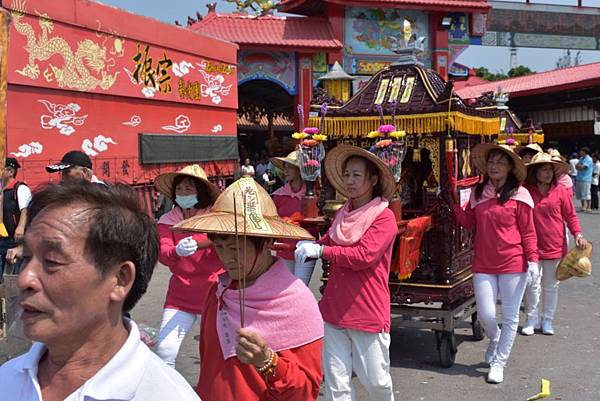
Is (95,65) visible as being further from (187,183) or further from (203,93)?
(187,183)

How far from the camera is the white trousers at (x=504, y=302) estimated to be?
5211 millimetres

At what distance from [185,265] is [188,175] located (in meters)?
0.58

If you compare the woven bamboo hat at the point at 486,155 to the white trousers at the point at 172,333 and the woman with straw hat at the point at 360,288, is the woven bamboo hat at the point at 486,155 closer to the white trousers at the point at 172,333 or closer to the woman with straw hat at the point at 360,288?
the woman with straw hat at the point at 360,288

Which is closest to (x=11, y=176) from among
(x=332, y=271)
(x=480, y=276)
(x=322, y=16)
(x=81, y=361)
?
(x=332, y=271)

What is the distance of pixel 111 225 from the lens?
61.0 inches

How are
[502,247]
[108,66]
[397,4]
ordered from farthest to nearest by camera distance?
[397,4] < [108,66] < [502,247]

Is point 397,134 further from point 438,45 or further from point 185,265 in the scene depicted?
point 438,45

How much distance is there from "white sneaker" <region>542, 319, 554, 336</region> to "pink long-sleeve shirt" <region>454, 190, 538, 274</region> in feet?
5.34

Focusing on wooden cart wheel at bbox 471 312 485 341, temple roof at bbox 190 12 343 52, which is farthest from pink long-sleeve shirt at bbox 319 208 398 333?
temple roof at bbox 190 12 343 52

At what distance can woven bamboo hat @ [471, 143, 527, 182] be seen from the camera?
5.36 metres

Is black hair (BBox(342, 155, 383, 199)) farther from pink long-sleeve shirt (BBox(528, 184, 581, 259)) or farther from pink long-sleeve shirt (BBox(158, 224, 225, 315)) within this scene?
pink long-sleeve shirt (BBox(528, 184, 581, 259))

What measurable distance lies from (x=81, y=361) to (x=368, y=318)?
100 inches

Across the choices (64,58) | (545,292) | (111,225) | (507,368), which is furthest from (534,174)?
(64,58)

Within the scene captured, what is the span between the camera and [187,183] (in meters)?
4.46
